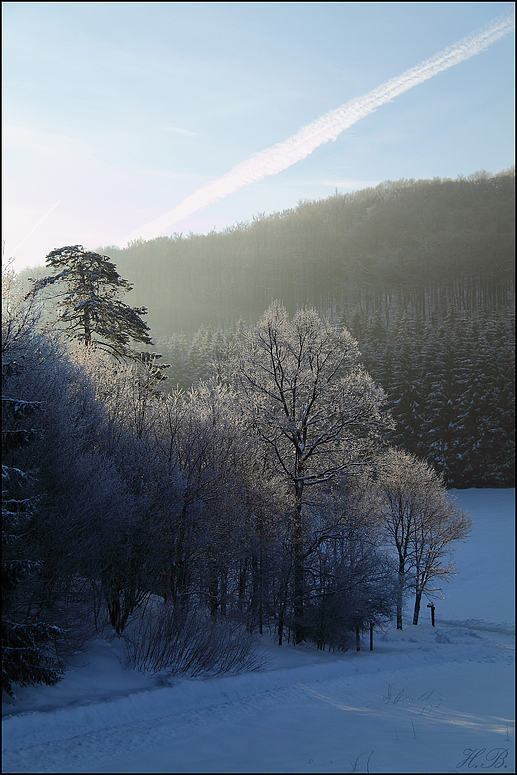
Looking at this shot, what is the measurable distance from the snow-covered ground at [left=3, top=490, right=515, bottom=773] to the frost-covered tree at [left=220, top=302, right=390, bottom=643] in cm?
492

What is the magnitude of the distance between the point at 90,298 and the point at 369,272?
97325 mm

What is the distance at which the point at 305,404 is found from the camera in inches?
822

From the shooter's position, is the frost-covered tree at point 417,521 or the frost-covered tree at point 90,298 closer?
the frost-covered tree at point 90,298

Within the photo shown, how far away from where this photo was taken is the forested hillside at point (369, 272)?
66375 mm

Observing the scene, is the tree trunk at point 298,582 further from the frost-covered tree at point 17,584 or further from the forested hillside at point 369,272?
the forested hillside at point 369,272

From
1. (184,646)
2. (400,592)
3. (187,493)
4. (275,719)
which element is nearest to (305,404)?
(187,493)

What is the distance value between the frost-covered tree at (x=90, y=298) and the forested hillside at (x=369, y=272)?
36905 mm

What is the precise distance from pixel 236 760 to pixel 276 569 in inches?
436

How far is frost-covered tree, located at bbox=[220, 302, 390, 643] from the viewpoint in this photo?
784 inches

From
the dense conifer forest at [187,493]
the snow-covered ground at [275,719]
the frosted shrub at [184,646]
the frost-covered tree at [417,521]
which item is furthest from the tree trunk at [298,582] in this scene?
the frost-covered tree at [417,521]

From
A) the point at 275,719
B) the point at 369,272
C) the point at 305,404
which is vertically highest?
the point at 369,272

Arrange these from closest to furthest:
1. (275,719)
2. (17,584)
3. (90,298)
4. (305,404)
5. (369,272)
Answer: (17,584) < (275,719) < (305,404) < (90,298) < (369,272)

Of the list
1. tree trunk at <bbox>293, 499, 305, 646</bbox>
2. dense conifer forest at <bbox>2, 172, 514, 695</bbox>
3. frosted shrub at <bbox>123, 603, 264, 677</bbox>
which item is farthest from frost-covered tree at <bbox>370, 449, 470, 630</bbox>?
frosted shrub at <bbox>123, 603, 264, 677</bbox>

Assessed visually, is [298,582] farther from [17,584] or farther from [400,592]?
[17,584]
